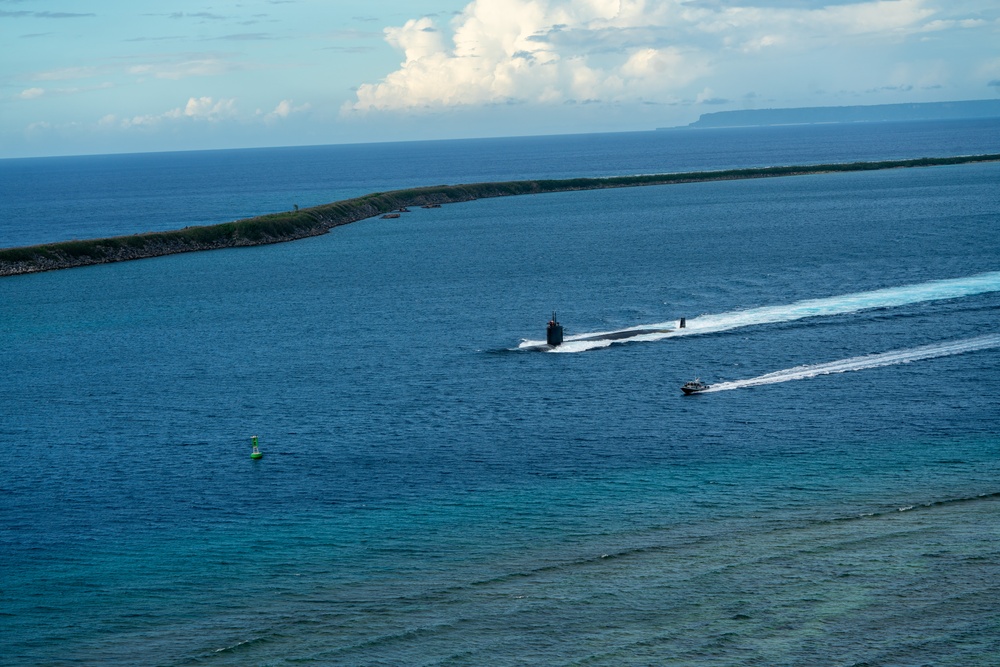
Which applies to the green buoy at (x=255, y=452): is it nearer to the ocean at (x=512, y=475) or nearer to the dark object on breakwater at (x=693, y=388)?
the ocean at (x=512, y=475)

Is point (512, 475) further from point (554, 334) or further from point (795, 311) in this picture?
point (795, 311)

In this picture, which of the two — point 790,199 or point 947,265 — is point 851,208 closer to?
point 790,199

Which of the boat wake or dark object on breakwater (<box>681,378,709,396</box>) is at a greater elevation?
the boat wake

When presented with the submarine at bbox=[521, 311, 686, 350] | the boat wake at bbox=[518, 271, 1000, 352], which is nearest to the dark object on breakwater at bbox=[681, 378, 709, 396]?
the boat wake at bbox=[518, 271, 1000, 352]

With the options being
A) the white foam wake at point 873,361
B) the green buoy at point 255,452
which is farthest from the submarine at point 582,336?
the green buoy at point 255,452

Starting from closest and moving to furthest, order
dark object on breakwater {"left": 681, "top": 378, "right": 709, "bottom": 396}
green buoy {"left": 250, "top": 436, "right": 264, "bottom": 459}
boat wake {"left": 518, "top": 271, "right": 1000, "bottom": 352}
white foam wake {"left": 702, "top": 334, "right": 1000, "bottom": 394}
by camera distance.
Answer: green buoy {"left": 250, "top": 436, "right": 264, "bottom": 459}
dark object on breakwater {"left": 681, "top": 378, "right": 709, "bottom": 396}
white foam wake {"left": 702, "top": 334, "right": 1000, "bottom": 394}
boat wake {"left": 518, "top": 271, "right": 1000, "bottom": 352}

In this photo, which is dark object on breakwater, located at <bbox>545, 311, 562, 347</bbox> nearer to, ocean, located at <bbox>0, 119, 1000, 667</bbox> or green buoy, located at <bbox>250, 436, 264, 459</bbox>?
ocean, located at <bbox>0, 119, 1000, 667</bbox>

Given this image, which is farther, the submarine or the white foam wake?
the submarine

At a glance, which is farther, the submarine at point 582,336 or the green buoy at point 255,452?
the submarine at point 582,336
